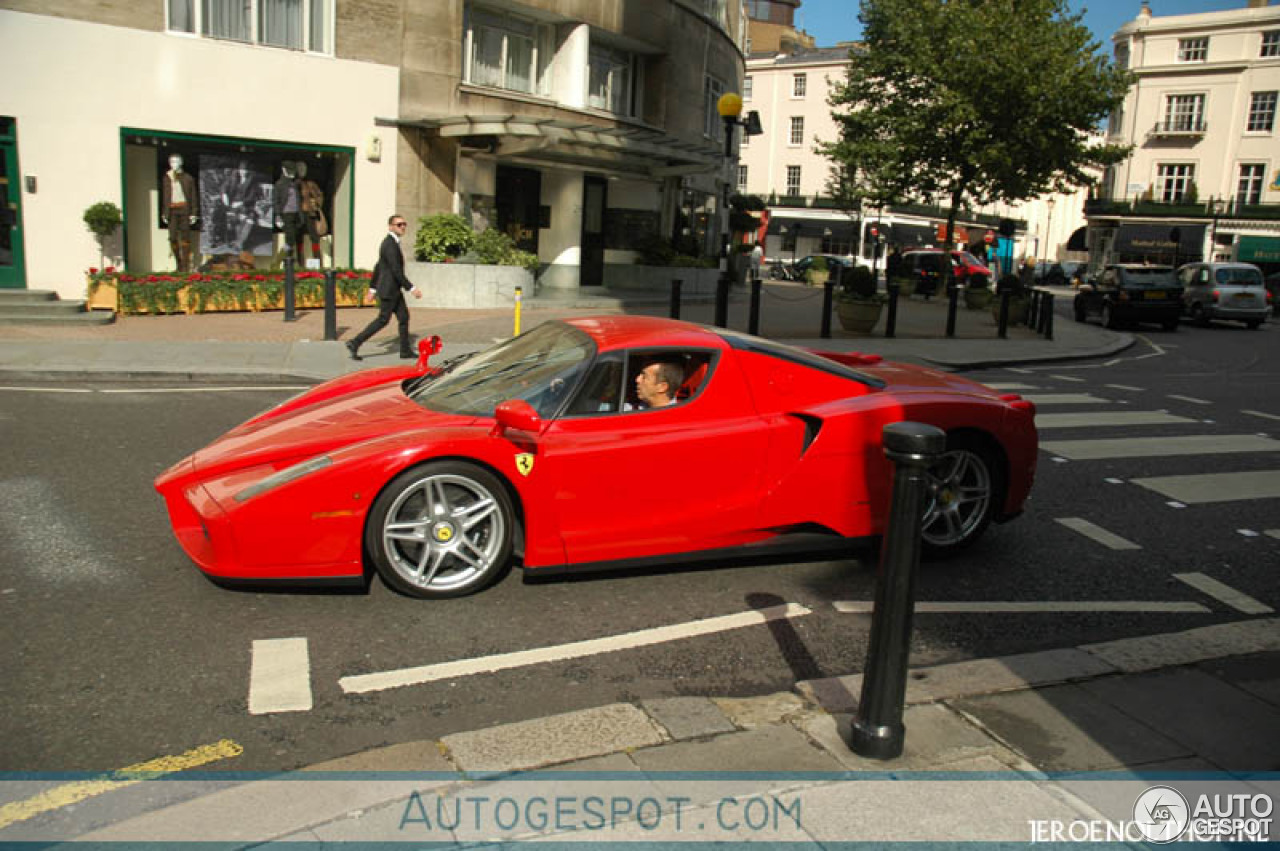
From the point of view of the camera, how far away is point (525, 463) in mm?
4809

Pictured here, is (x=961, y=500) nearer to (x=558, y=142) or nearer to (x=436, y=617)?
(x=436, y=617)

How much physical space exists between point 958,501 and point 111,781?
14.8ft

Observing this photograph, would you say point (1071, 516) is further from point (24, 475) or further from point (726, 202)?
point (726, 202)

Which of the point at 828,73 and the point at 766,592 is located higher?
the point at 828,73

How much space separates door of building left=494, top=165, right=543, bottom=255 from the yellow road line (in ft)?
66.5

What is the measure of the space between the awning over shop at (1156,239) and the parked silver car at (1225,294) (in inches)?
1200

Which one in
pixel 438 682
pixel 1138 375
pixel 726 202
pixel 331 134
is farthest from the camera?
pixel 726 202

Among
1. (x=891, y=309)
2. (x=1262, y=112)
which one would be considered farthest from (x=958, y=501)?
(x=1262, y=112)

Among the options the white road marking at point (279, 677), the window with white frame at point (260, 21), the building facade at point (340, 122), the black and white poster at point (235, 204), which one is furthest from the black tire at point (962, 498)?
the window with white frame at point (260, 21)

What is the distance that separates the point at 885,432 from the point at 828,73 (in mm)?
65559

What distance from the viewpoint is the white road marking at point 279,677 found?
3.82 meters

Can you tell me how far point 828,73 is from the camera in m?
63.9

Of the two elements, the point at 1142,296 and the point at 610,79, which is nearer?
the point at 610,79

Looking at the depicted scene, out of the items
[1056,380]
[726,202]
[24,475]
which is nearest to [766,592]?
[24,475]
